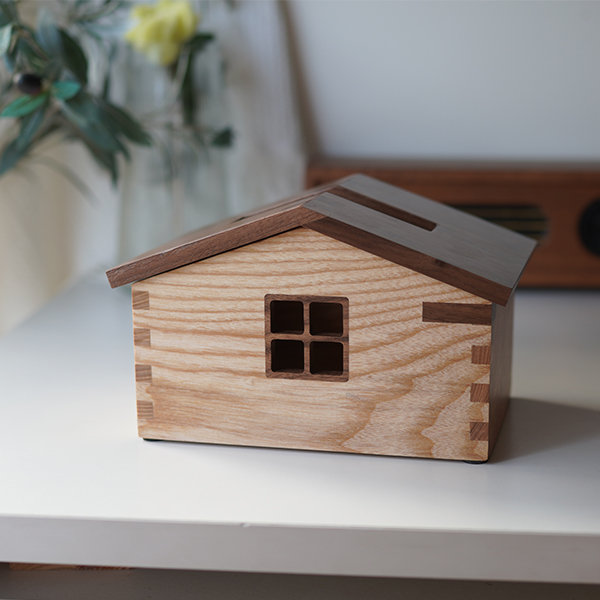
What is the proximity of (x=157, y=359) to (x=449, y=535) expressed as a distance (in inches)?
11.5

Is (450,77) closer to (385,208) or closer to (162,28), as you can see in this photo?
(162,28)

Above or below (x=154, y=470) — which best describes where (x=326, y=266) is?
above

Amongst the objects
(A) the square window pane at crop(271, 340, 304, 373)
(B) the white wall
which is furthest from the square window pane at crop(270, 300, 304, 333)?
(B) the white wall

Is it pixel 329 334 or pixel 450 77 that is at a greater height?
pixel 450 77

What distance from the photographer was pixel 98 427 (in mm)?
809

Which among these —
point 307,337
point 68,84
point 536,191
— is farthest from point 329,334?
point 536,191

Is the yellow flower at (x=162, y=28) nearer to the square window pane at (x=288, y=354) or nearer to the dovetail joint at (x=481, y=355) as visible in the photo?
the square window pane at (x=288, y=354)

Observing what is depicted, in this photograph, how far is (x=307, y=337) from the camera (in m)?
0.70

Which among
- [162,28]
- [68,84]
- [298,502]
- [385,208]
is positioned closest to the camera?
[298,502]

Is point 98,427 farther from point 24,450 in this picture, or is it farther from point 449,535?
point 449,535

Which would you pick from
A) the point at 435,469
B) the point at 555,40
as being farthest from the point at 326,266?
the point at 555,40

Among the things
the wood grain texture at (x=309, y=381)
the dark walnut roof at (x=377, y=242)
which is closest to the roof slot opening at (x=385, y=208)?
the dark walnut roof at (x=377, y=242)

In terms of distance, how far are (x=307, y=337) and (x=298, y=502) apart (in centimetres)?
14

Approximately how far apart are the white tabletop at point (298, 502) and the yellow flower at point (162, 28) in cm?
63
